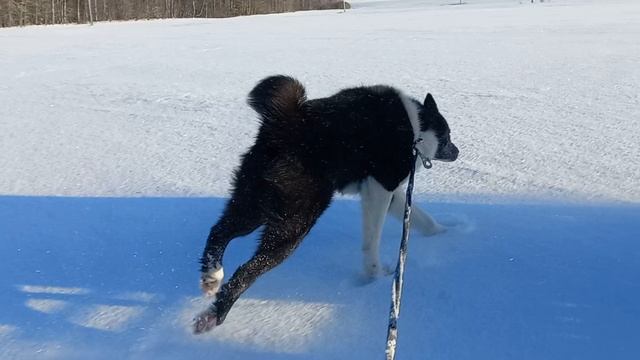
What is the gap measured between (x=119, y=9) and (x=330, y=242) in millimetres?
48300

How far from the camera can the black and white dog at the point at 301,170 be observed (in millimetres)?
2377

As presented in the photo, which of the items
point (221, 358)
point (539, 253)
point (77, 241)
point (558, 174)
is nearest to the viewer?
point (221, 358)

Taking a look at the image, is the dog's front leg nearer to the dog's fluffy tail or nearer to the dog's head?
the dog's head

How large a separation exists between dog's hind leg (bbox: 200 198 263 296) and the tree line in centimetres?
3603

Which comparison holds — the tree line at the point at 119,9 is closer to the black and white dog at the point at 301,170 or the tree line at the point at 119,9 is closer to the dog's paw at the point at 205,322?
the black and white dog at the point at 301,170

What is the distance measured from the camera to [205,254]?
2.55 m

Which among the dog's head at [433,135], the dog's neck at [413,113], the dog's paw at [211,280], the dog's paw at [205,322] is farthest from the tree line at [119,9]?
the dog's paw at [205,322]

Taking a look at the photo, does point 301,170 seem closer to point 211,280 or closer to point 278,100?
point 278,100

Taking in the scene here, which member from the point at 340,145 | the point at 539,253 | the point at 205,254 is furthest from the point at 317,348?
the point at 539,253

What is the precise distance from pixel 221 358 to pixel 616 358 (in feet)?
4.40

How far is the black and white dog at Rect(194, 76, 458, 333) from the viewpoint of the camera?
2.38m

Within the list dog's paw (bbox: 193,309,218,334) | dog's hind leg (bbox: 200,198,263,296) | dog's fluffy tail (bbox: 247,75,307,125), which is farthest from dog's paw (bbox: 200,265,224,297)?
dog's fluffy tail (bbox: 247,75,307,125)

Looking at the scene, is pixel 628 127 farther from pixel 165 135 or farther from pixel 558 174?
pixel 165 135

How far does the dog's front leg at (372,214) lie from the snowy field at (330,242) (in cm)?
13
